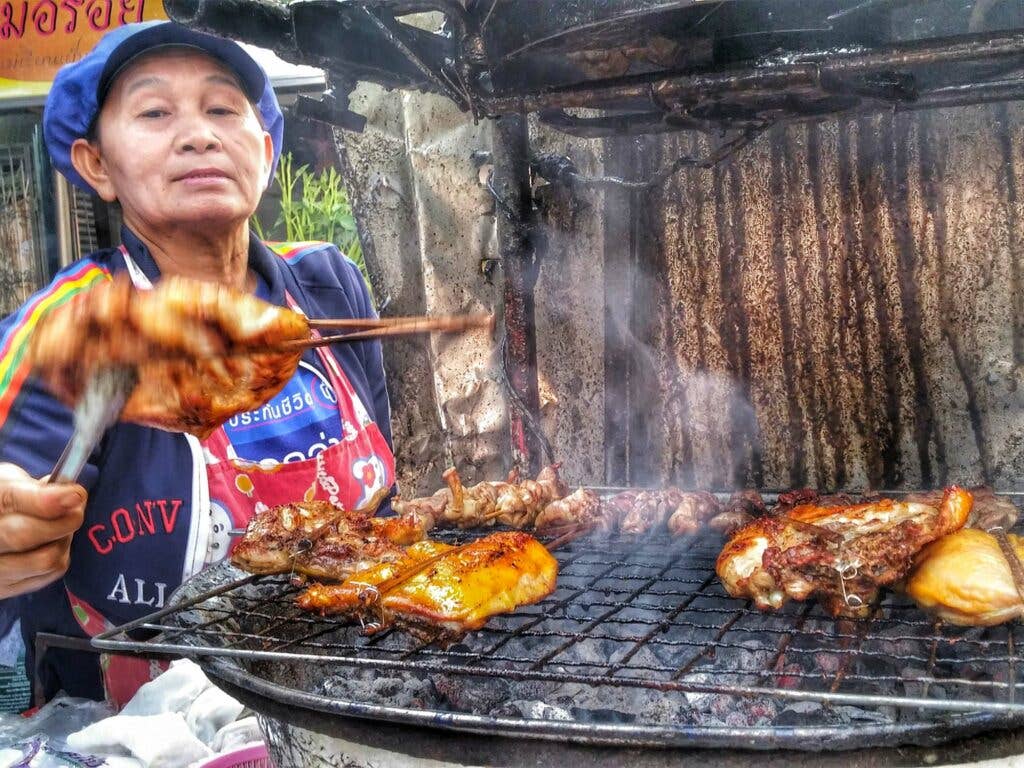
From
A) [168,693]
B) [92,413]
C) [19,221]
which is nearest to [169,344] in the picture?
[92,413]

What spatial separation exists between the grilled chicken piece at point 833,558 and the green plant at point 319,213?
5.96 m

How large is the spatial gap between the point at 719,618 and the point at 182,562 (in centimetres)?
221

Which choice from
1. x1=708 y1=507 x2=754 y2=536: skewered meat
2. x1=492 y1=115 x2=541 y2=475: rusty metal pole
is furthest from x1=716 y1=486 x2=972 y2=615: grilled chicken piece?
x1=492 y1=115 x2=541 y2=475: rusty metal pole

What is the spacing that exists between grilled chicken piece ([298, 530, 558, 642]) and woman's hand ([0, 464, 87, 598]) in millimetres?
679

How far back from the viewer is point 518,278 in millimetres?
4062

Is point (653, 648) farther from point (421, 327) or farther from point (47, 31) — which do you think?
point (47, 31)

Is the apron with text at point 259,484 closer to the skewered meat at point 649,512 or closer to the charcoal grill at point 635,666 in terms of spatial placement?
the charcoal grill at point 635,666

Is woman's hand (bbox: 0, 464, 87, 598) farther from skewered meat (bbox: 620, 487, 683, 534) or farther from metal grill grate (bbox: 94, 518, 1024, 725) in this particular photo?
skewered meat (bbox: 620, 487, 683, 534)

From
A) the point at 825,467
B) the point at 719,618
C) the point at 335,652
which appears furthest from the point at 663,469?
the point at 335,652

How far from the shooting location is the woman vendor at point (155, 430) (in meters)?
3.29

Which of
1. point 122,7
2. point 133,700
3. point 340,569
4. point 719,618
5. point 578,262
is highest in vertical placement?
point 122,7

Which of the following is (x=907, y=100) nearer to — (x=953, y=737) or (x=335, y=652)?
(x=953, y=737)

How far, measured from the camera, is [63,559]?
2566mm

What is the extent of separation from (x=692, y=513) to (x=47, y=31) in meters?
5.57
